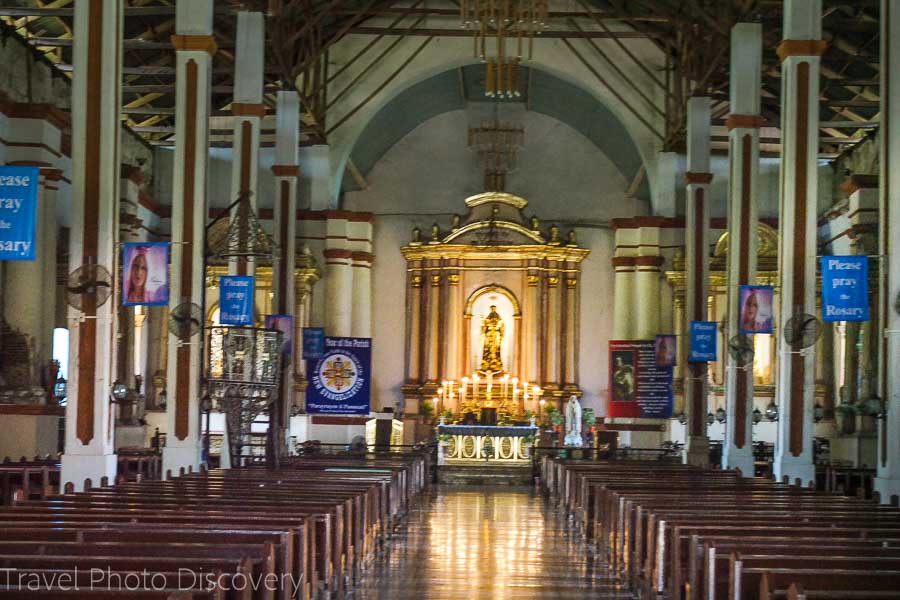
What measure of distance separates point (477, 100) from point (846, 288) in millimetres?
19056

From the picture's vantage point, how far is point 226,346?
1709 centimetres

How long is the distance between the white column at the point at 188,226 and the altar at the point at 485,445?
397 inches

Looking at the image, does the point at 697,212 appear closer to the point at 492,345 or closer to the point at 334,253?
the point at 492,345

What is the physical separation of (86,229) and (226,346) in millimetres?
2800

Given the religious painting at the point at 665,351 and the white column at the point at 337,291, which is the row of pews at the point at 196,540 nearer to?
the religious painting at the point at 665,351

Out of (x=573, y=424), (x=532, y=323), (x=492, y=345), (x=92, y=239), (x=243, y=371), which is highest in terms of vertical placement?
(x=92, y=239)

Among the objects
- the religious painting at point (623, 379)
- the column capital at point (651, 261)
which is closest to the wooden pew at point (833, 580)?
the religious painting at point (623, 379)

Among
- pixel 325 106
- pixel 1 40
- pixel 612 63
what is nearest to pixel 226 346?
pixel 1 40

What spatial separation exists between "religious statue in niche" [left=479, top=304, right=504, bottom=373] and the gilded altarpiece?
0.08 ft

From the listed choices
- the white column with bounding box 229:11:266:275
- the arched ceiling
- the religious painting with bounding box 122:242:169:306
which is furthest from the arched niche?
the religious painting with bounding box 122:242:169:306

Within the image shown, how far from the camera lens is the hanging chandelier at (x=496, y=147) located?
105 feet

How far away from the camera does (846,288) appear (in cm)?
1592

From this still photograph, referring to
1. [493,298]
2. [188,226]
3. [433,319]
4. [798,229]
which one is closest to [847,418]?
[798,229]

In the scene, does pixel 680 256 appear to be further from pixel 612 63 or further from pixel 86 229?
pixel 86 229
